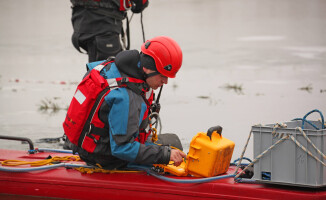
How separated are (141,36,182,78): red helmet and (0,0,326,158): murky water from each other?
5.50 feet

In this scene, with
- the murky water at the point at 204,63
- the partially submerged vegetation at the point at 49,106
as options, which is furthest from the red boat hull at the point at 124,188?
the partially submerged vegetation at the point at 49,106

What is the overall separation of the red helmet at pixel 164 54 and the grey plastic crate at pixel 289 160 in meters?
0.54

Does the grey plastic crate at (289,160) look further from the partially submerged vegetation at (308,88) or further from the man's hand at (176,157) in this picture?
the partially submerged vegetation at (308,88)

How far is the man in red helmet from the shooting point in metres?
2.52

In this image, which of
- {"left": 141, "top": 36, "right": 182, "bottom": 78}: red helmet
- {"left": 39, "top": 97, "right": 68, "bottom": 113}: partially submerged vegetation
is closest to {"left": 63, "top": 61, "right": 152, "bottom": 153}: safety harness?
{"left": 141, "top": 36, "right": 182, "bottom": 78}: red helmet

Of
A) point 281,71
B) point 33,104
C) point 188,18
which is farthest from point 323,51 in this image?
point 33,104

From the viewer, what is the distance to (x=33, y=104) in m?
6.36

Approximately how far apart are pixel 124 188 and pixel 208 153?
47 cm

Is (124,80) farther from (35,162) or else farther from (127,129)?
(35,162)

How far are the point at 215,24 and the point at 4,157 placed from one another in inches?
244

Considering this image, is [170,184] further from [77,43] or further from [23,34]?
[23,34]

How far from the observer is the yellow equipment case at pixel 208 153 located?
2.52 meters

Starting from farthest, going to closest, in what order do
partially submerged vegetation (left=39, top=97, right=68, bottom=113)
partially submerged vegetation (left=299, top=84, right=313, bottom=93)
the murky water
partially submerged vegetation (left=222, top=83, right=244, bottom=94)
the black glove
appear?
partially submerged vegetation (left=222, top=83, right=244, bottom=94) → partially submerged vegetation (left=299, top=84, right=313, bottom=93) → partially submerged vegetation (left=39, top=97, right=68, bottom=113) → the murky water → the black glove

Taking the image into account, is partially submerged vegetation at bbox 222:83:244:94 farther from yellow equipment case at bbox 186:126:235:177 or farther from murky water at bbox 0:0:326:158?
yellow equipment case at bbox 186:126:235:177
